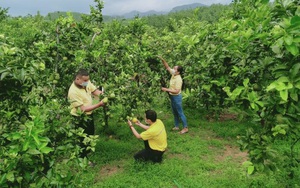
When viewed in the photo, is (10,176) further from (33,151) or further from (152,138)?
(152,138)

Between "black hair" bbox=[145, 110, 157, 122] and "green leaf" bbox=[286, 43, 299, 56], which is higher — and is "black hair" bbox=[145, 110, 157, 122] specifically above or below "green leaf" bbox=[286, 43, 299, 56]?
below

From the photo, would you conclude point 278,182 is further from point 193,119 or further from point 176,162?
point 193,119

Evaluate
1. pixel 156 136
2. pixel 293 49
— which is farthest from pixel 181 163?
pixel 293 49

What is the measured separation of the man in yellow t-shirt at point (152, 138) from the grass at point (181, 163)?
0.19 meters

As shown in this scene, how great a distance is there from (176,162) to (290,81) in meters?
4.51

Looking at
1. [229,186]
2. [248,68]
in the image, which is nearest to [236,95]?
[248,68]

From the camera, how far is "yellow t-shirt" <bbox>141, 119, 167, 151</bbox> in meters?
6.03

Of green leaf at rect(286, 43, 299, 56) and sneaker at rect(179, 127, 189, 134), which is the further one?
sneaker at rect(179, 127, 189, 134)

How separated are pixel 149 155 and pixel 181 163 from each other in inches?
29.7

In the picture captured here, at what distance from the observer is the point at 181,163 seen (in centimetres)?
637

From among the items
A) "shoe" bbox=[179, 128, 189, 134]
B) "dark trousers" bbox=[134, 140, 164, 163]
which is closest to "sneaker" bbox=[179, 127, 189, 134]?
"shoe" bbox=[179, 128, 189, 134]

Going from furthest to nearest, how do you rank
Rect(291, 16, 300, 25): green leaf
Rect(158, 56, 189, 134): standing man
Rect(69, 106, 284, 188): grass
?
1. Rect(158, 56, 189, 134): standing man
2. Rect(69, 106, 284, 188): grass
3. Rect(291, 16, 300, 25): green leaf

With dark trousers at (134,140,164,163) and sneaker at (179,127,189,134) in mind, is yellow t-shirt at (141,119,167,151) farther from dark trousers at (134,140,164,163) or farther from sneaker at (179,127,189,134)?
sneaker at (179,127,189,134)

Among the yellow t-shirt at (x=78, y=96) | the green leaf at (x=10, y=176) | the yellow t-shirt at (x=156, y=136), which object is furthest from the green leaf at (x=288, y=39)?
the yellow t-shirt at (x=156, y=136)
